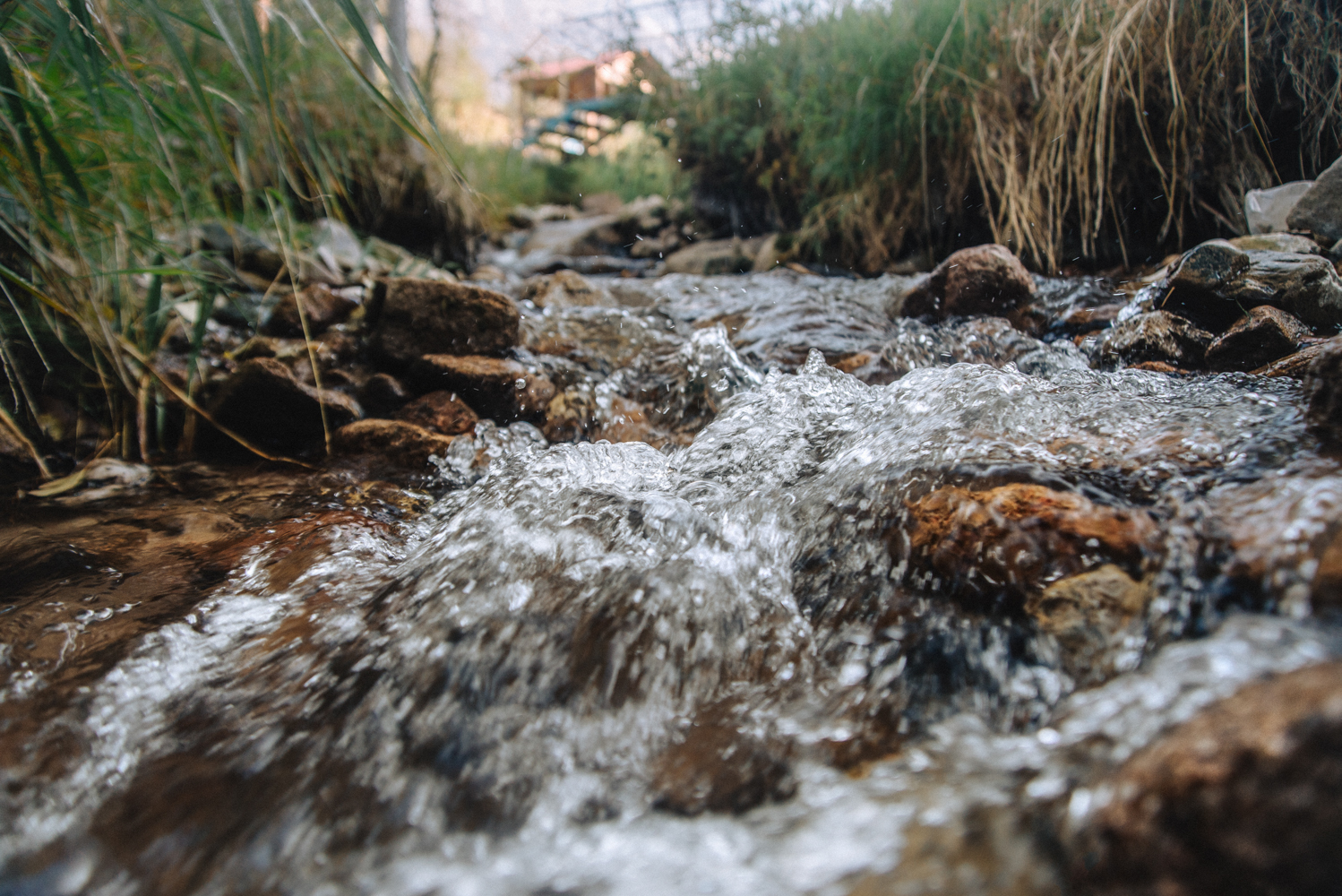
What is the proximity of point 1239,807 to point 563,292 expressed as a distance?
3289 mm

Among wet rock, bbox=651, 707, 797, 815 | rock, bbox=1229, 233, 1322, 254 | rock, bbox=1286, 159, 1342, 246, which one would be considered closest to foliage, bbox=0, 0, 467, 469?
wet rock, bbox=651, 707, 797, 815

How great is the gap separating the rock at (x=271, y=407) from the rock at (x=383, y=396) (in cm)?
16

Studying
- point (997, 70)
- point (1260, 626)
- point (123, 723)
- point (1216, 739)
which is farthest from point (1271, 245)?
point (123, 723)

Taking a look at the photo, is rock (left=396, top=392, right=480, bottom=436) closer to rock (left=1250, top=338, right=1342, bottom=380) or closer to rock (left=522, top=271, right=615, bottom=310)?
rock (left=522, top=271, right=615, bottom=310)

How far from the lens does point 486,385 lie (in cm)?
205

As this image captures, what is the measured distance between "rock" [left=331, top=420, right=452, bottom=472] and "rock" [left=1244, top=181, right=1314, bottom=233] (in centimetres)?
305

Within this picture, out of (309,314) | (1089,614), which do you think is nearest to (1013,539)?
(1089,614)

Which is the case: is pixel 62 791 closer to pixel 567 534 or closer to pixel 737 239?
pixel 567 534

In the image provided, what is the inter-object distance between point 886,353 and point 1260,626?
5.68 ft

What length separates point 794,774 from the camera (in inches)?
28.0

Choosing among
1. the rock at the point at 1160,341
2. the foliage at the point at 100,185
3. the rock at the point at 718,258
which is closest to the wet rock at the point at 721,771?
the foliage at the point at 100,185

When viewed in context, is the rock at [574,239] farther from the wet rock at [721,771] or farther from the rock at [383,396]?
the wet rock at [721,771]

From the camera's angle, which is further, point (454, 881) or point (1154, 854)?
point (454, 881)

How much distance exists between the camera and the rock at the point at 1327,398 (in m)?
0.88
